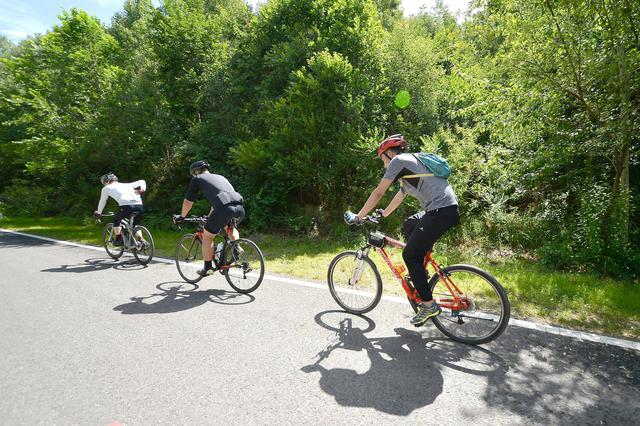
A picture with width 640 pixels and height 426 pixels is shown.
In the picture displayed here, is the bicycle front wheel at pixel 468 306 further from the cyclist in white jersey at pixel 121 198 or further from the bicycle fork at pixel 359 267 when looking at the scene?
the cyclist in white jersey at pixel 121 198

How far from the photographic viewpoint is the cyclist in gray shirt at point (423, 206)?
387 centimetres

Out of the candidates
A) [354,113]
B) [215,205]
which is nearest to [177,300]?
[215,205]

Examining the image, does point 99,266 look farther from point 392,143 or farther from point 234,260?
point 392,143

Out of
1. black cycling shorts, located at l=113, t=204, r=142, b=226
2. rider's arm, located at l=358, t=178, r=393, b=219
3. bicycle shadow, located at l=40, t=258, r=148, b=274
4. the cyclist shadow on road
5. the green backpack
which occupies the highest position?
the green backpack

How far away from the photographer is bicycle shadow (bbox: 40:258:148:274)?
7.48 m

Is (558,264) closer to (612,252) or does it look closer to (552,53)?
(612,252)

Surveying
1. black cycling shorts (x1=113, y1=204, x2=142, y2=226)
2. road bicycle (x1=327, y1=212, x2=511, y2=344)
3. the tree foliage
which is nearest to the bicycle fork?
road bicycle (x1=327, y1=212, x2=511, y2=344)

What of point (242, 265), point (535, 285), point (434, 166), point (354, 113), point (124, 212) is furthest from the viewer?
point (354, 113)

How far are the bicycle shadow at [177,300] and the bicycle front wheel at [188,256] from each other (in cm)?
32

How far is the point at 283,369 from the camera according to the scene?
3.49 metres

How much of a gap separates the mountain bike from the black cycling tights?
18.9 ft

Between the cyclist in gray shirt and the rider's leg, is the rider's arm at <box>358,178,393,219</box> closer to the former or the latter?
the cyclist in gray shirt

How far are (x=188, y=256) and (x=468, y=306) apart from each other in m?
4.59

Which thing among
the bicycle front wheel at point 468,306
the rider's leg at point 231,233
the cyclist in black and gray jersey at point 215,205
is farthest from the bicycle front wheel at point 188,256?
the bicycle front wheel at point 468,306
